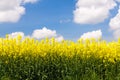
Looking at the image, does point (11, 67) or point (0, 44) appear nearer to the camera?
point (11, 67)

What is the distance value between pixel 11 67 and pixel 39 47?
1.35 meters

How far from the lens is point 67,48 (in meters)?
12.6

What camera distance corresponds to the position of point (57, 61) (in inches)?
469

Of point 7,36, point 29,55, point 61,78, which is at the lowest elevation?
point 61,78

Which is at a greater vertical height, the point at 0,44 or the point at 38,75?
the point at 0,44

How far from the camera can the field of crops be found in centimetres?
1162

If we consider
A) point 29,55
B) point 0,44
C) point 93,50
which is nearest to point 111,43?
point 93,50

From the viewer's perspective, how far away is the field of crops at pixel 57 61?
11.6 m

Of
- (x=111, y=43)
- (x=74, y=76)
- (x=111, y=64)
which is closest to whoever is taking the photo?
(x=74, y=76)

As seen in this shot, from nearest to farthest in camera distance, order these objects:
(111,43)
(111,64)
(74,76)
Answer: (74,76), (111,64), (111,43)

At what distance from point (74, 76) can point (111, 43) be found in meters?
2.64

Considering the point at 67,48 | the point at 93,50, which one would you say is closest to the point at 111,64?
the point at 93,50

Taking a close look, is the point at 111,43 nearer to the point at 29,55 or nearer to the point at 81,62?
the point at 81,62

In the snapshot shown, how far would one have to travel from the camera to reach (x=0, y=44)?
12820mm
